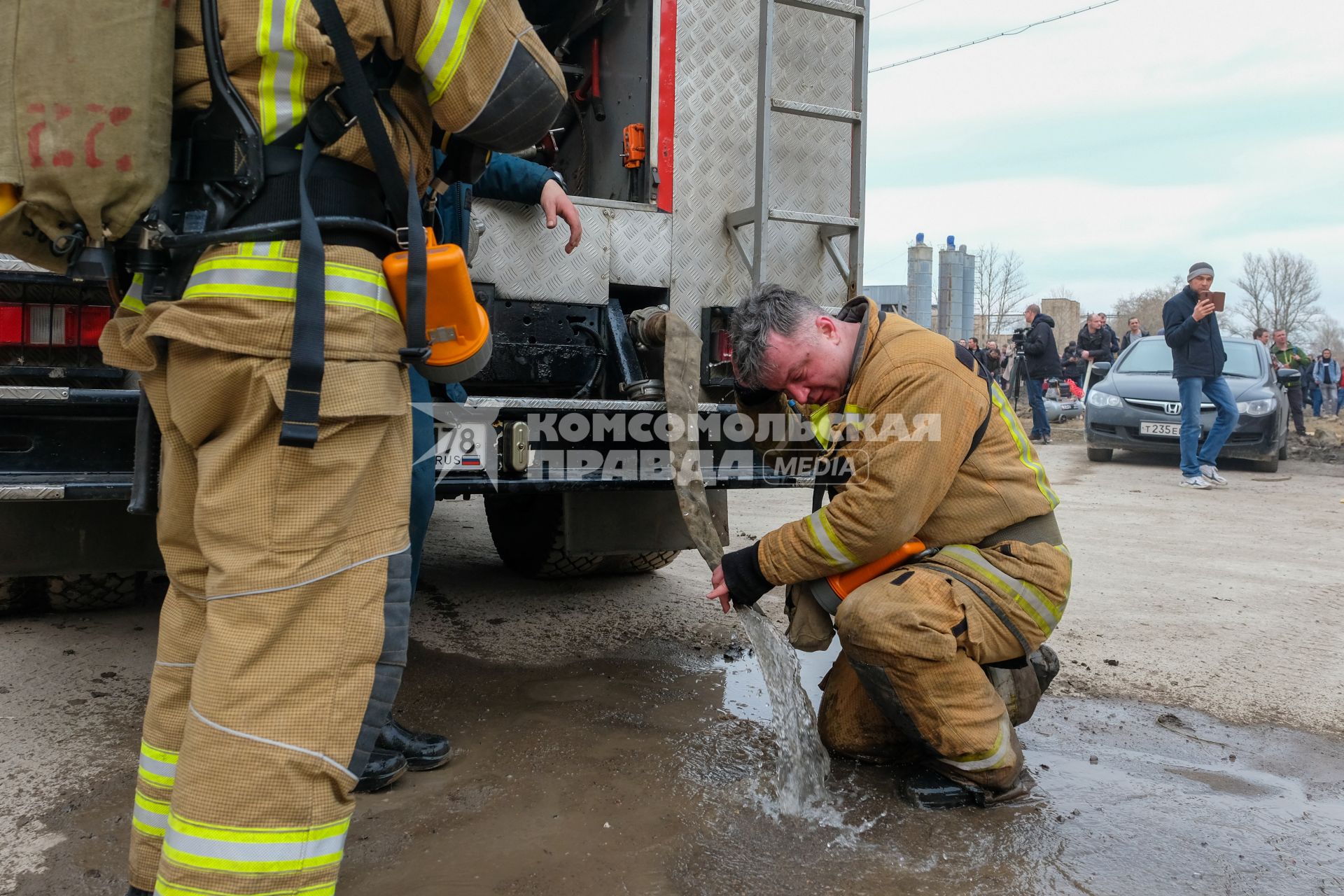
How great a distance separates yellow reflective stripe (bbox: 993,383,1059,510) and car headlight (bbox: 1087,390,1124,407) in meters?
8.40

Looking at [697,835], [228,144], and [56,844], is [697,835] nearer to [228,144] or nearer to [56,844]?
[56,844]

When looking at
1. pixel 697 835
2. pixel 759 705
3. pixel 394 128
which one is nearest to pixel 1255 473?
pixel 759 705

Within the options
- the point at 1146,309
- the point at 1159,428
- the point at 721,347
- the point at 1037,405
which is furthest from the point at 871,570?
the point at 1146,309

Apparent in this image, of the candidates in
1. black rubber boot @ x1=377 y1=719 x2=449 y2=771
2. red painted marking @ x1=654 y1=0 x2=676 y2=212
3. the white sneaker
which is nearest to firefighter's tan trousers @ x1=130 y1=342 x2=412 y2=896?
black rubber boot @ x1=377 y1=719 x2=449 y2=771

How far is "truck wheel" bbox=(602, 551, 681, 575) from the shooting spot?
4.44 meters

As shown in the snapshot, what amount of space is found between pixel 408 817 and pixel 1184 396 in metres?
8.08

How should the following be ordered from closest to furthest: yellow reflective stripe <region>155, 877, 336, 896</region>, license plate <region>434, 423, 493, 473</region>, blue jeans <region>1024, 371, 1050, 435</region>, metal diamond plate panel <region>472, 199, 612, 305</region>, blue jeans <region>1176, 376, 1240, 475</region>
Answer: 1. yellow reflective stripe <region>155, 877, 336, 896</region>
2. license plate <region>434, 423, 493, 473</region>
3. metal diamond plate panel <region>472, 199, 612, 305</region>
4. blue jeans <region>1176, 376, 1240, 475</region>
5. blue jeans <region>1024, 371, 1050, 435</region>

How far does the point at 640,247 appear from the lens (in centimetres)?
371

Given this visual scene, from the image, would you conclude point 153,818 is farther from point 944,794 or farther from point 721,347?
point 721,347

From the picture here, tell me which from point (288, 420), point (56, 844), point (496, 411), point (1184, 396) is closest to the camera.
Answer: point (288, 420)

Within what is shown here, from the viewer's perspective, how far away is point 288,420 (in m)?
1.43

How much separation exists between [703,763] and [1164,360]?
974cm

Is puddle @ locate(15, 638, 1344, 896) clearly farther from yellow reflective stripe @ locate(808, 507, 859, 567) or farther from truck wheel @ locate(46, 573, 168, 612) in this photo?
truck wheel @ locate(46, 573, 168, 612)

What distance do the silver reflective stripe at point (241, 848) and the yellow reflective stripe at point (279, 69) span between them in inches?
40.7
